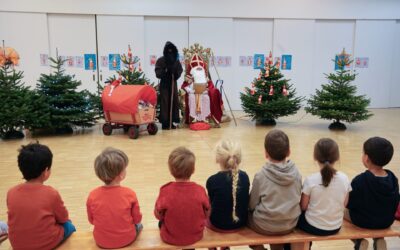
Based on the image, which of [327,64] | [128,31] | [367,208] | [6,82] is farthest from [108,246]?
[327,64]

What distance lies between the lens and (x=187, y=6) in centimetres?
1024

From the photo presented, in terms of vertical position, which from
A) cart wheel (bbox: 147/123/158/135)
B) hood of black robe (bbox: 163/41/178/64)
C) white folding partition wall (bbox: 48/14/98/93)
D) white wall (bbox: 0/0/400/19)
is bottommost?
cart wheel (bbox: 147/123/158/135)

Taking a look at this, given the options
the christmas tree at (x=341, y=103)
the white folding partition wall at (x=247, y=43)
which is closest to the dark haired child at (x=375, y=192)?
the christmas tree at (x=341, y=103)

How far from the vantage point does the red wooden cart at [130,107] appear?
6.54m

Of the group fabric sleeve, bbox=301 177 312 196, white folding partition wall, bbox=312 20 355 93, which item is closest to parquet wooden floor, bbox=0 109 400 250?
fabric sleeve, bbox=301 177 312 196

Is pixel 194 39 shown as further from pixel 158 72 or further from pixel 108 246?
pixel 108 246

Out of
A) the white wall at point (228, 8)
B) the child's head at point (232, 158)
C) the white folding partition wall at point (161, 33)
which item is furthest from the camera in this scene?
the white folding partition wall at point (161, 33)

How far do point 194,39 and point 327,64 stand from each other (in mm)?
4130

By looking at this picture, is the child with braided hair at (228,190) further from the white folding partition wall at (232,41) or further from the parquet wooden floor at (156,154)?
the white folding partition wall at (232,41)

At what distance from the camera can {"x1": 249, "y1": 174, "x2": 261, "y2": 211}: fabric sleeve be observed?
90.5 inches

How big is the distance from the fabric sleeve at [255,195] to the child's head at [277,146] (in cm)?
18

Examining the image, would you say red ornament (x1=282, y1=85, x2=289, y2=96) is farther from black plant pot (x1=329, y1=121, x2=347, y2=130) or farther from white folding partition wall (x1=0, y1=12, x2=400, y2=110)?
white folding partition wall (x1=0, y1=12, x2=400, y2=110)

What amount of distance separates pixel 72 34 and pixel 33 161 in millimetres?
Answer: 8590

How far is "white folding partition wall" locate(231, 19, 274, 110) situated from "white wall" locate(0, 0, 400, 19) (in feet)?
0.80
